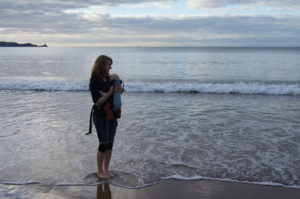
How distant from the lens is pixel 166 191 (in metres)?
3.75

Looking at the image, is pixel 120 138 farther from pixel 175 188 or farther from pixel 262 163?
pixel 262 163

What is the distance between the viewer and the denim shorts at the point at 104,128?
12.5 ft

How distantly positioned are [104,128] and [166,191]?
1.27 m

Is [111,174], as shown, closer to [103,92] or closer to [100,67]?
[103,92]

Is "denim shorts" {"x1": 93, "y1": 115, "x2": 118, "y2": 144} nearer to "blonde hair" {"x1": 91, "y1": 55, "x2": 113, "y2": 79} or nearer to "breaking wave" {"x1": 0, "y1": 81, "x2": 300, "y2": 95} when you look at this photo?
"blonde hair" {"x1": 91, "y1": 55, "x2": 113, "y2": 79}

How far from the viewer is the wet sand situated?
3.61 m

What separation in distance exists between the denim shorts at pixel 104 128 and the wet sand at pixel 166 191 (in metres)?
0.70

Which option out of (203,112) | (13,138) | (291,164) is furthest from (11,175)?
(203,112)

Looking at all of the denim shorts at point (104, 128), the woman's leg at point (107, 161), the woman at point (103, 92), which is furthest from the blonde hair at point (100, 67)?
the woman's leg at point (107, 161)

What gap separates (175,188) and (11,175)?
106 inches

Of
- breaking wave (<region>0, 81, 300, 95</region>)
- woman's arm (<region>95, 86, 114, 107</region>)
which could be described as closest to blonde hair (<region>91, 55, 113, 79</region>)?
woman's arm (<region>95, 86, 114, 107</region>)

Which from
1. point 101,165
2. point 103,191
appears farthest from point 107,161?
point 103,191

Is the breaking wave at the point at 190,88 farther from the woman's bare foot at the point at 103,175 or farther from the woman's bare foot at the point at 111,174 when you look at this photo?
the woman's bare foot at the point at 103,175

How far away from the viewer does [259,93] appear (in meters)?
13.2
